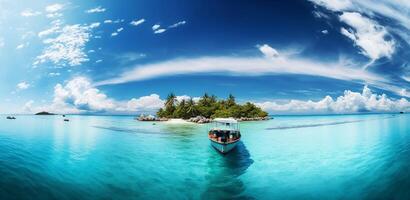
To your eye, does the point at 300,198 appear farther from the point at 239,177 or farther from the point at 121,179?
the point at 121,179

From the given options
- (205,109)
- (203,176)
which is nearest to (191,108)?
(205,109)

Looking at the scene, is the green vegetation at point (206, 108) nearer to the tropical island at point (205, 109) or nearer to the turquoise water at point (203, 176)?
the tropical island at point (205, 109)

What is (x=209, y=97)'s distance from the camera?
285 ft

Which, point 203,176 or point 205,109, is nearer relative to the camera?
point 203,176

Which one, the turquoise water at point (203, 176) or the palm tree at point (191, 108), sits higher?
the palm tree at point (191, 108)

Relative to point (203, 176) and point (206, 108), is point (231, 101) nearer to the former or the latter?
point (206, 108)

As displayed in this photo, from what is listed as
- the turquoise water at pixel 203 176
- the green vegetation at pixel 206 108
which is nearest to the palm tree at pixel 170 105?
the green vegetation at pixel 206 108

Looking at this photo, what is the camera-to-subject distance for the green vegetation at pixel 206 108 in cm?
8303

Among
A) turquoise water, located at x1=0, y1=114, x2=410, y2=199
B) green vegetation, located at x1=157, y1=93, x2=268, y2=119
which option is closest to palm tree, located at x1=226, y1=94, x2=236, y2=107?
green vegetation, located at x1=157, y1=93, x2=268, y2=119

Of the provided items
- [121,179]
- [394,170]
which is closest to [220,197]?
[121,179]

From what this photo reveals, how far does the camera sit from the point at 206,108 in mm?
83188

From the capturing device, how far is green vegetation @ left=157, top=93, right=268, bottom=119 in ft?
272

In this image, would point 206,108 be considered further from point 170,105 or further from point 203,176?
point 203,176

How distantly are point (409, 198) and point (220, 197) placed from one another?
29.6 feet
